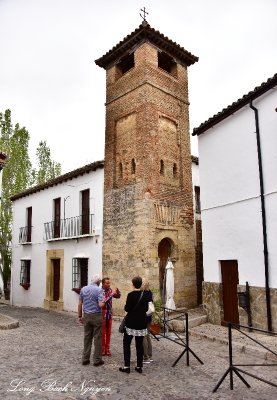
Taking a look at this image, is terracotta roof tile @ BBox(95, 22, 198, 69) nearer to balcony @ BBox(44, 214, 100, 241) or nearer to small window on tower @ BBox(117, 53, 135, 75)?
small window on tower @ BBox(117, 53, 135, 75)

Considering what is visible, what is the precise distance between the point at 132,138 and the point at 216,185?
13.5 feet

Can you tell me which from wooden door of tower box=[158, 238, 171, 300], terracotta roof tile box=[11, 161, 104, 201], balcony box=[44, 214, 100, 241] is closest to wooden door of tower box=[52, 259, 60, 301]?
balcony box=[44, 214, 100, 241]

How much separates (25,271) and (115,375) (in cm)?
1421

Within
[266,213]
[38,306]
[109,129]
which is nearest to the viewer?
[266,213]

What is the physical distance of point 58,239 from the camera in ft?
51.0

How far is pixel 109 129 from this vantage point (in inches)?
542

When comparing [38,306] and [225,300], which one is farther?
[38,306]

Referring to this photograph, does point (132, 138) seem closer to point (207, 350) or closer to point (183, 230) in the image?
point (183, 230)

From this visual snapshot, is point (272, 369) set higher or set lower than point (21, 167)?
lower

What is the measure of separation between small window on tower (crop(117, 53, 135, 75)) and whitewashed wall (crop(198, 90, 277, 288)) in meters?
5.21

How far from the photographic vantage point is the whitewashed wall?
8.59m

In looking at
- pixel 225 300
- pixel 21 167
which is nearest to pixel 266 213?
pixel 225 300

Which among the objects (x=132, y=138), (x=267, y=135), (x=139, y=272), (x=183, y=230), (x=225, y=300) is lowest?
(x=225, y=300)

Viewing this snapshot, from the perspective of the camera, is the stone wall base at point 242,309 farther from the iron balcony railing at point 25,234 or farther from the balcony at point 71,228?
the iron balcony railing at point 25,234
